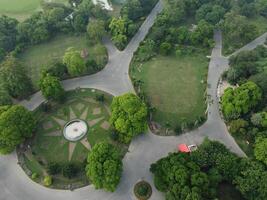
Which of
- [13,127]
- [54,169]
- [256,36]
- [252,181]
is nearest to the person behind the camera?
[252,181]

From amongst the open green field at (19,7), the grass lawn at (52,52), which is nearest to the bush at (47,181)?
the grass lawn at (52,52)

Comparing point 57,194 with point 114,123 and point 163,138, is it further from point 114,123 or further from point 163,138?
point 163,138

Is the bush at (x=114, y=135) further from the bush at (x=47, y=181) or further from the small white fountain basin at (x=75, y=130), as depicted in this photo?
the bush at (x=47, y=181)

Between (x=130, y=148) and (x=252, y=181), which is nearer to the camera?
(x=252, y=181)

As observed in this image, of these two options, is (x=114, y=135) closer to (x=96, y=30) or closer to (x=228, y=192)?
(x=228, y=192)

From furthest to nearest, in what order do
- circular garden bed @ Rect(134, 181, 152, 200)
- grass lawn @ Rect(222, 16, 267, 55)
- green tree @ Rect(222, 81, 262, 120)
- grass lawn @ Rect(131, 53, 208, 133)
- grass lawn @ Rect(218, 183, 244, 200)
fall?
grass lawn @ Rect(222, 16, 267, 55), grass lawn @ Rect(131, 53, 208, 133), green tree @ Rect(222, 81, 262, 120), circular garden bed @ Rect(134, 181, 152, 200), grass lawn @ Rect(218, 183, 244, 200)

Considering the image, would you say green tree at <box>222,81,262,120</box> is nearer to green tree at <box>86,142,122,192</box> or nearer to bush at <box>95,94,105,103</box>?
green tree at <box>86,142,122,192</box>

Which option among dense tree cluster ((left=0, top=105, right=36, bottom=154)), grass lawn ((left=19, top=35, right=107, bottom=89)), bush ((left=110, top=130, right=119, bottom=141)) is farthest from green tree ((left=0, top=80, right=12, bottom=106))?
bush ((left=110, top=130, right=119, bottom=141))

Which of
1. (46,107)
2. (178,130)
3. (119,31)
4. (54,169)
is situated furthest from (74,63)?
(178,130)
